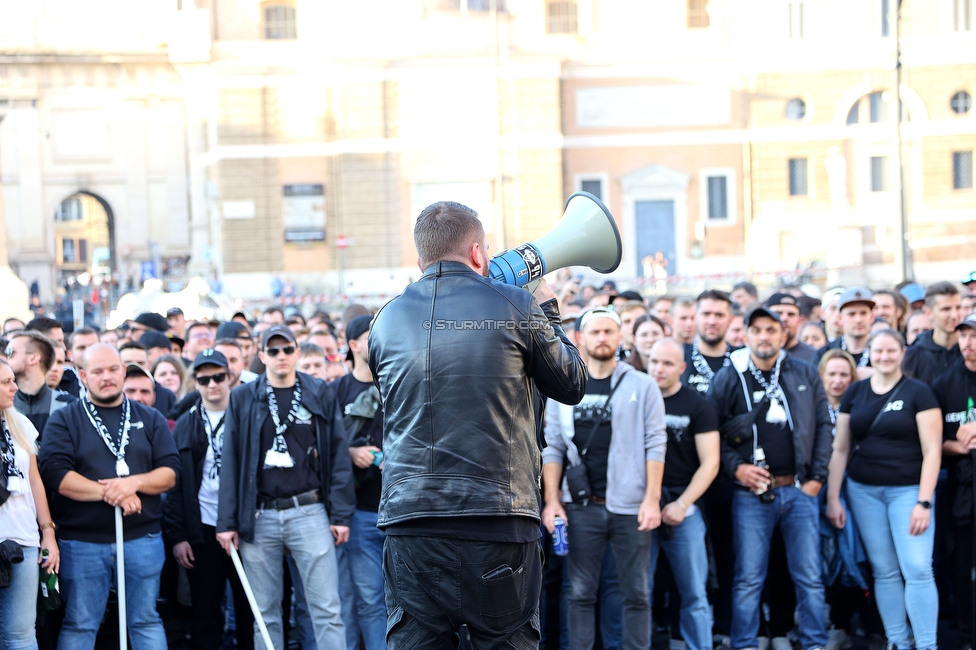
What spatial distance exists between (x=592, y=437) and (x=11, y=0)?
44.6 meters

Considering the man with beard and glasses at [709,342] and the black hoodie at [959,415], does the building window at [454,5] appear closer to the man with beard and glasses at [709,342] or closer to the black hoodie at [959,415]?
the man with beard and glasses at [709,342]

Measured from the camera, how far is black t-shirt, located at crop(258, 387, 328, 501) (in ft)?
22.9

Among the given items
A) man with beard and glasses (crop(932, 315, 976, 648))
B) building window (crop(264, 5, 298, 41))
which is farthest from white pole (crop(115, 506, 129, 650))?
building window (crop(264, 5, 298, 41))

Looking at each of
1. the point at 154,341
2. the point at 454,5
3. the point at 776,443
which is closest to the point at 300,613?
the point at 776,443

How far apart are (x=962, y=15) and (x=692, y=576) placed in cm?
3779

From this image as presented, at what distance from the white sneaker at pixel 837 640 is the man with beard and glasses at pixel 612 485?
1609 mm

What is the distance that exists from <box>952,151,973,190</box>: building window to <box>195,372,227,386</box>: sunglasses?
121 feet

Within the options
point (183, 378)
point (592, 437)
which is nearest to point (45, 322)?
point (183, 378)

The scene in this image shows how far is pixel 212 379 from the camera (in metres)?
7.66

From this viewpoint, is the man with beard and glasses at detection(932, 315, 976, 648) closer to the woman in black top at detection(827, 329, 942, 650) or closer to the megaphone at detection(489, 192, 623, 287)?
the woman in black top at detection(827, 329, 942, 650)

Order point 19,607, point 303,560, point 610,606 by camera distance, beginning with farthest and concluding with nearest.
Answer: point 610,606, point 303,560, point 19,607

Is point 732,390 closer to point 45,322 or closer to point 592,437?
point 592,437

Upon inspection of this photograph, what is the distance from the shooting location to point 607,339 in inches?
278

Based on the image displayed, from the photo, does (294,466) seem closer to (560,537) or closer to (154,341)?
(560,537)
